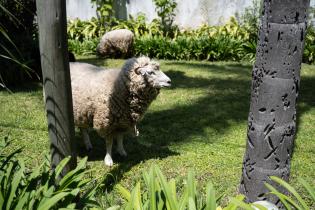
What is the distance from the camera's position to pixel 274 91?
10.4 ft

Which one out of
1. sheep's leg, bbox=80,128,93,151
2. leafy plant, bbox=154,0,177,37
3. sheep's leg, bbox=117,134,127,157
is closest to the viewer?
sheep's leg, bbox=117,134,127,157

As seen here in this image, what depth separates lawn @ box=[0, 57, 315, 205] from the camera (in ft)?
15.8

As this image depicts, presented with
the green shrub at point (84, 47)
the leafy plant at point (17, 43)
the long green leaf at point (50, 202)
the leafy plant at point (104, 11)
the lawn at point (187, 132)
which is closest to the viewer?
the long green leaf at point (50, 202)

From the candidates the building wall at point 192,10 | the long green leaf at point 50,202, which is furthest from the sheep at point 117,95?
the building wall at point 192,10

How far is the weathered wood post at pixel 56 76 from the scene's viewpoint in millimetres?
2822

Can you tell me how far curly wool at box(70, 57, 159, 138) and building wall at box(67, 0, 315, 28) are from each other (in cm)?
884

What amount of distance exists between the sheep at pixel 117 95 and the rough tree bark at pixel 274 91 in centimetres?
139

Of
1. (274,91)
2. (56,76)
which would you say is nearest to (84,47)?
(56,76)

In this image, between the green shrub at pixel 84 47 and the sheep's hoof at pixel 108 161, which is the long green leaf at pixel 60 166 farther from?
the green shrub at pixel 84 47

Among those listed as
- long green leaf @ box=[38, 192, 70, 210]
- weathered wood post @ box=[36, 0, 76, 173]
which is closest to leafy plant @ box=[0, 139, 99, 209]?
long green leaf @ box=[38, 192, 70, 210]

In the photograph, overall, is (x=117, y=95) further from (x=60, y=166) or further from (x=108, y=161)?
(x=60, y=166)

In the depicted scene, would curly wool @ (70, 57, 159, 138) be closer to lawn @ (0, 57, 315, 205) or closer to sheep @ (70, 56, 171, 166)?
sheep @ (70, 56, 171, 166)

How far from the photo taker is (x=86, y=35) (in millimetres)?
12984

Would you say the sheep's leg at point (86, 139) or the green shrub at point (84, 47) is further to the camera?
the green shrub at point (84, 47)
